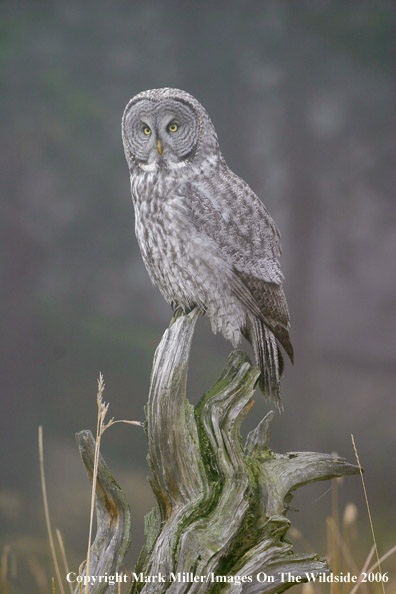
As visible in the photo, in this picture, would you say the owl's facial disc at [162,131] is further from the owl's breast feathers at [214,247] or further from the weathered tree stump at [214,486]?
the weathered tree stump at [214,486]

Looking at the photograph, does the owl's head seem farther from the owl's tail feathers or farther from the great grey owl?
the owl's tail feathers

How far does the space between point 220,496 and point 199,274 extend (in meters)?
0.91

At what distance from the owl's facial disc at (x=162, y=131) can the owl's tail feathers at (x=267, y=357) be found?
81 cm

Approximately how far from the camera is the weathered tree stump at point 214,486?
207 cm

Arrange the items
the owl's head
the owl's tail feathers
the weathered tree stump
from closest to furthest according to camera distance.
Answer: the weathered tree stump, the owl's head, the owl's tail feathers

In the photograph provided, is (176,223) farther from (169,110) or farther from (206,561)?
(206,561)

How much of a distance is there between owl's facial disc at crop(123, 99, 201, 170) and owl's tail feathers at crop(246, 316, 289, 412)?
0.81 m

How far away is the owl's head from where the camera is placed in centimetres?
241

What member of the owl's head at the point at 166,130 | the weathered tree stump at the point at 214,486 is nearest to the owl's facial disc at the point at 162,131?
the owl's head at the point at 166,130

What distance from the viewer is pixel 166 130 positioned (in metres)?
2.45

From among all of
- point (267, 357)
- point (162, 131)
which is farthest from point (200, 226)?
point (267, 357)

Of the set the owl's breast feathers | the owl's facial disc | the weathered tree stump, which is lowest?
the weathered tree stump

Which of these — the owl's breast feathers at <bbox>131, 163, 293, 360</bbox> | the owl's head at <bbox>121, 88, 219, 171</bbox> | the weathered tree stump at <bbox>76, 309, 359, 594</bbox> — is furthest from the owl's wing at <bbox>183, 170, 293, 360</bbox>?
the weathered tree stump at <bbox>76, 309, 359, 594</bbox>

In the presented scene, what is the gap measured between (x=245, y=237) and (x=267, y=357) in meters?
0.56
